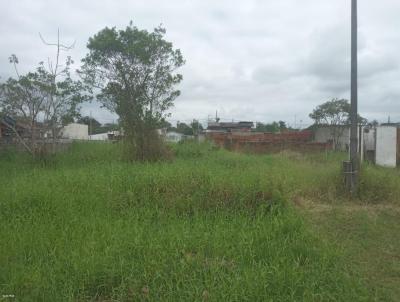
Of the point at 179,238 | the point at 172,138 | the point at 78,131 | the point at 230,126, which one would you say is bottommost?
the point at 179,238

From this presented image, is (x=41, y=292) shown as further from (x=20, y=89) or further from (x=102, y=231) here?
(x=20, y=89)

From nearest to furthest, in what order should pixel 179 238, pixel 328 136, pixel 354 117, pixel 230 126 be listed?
pixel 179 238 < pixel 354 117 < pixel 328 136 < pixel 230 126

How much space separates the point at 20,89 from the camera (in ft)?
39.8

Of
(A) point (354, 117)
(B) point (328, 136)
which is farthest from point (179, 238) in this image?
(B) point (328, 136)

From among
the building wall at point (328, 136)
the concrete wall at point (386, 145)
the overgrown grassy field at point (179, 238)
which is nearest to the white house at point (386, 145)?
the concrete wall at point (386, 145)

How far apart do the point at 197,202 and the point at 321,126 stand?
1828 centimetres

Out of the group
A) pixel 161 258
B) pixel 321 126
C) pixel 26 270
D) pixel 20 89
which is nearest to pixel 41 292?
pixel 26 270

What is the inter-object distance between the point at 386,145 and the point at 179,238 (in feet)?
44.9

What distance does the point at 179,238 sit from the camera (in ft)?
15.4

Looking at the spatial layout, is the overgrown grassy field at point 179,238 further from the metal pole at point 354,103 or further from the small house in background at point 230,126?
the small house in background at point 230,126

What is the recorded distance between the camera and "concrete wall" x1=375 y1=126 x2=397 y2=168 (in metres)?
15.8

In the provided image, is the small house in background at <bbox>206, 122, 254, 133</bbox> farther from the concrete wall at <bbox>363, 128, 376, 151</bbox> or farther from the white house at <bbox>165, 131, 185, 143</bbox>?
the concrete wall at <bbox>363, 128, 376, 151</bbox>

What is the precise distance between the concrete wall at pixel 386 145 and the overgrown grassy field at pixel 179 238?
878cm

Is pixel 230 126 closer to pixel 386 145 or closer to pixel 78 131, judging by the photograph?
pixel 78 131
